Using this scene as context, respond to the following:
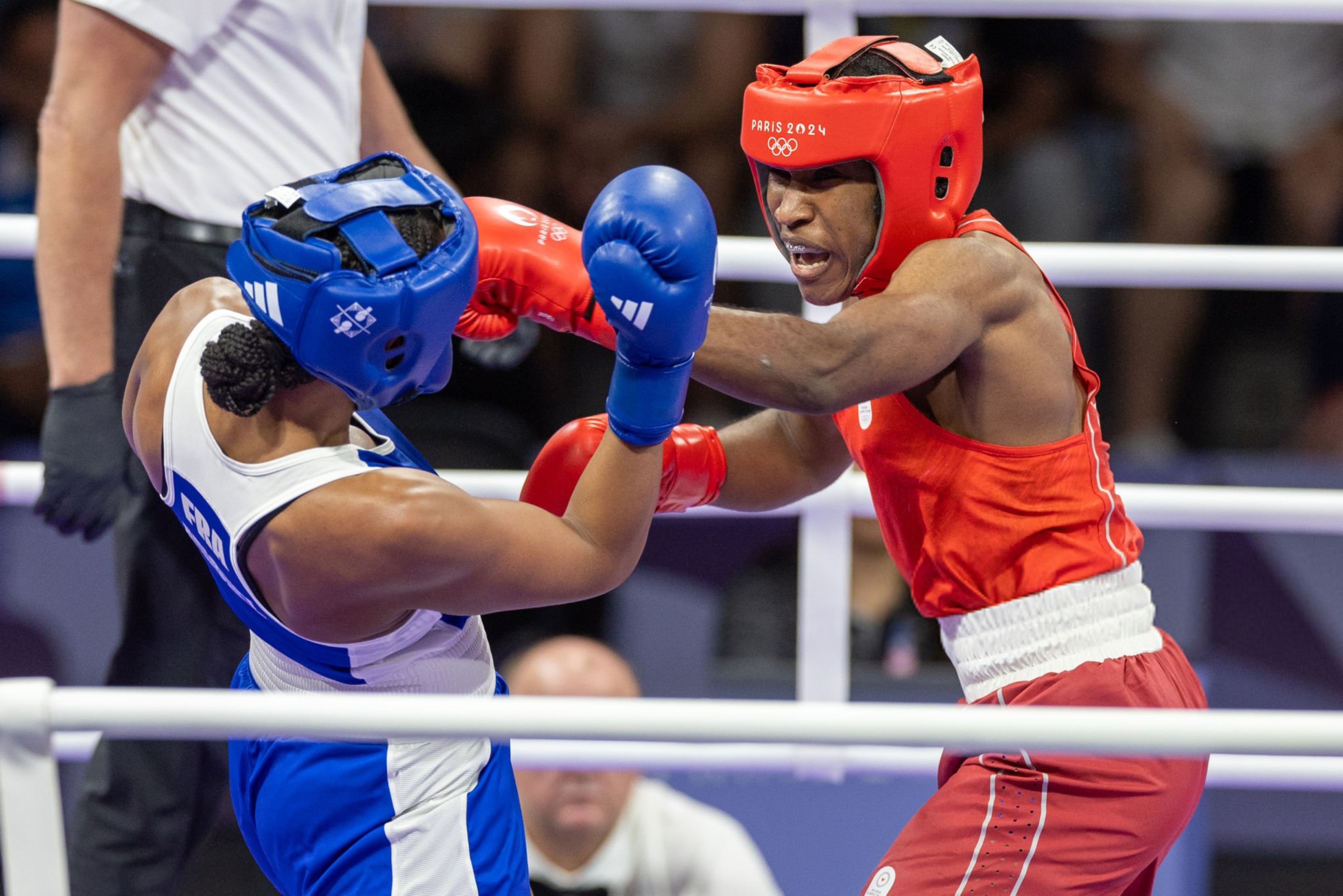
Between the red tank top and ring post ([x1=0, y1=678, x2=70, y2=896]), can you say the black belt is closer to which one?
the red tank top

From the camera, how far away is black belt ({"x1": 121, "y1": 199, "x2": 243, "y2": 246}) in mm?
1998

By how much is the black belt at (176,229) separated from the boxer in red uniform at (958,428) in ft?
1.65

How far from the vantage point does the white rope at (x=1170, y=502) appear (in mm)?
2023

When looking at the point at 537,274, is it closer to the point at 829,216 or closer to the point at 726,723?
the point at 829,216

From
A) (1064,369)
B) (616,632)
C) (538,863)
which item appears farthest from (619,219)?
(616,632)

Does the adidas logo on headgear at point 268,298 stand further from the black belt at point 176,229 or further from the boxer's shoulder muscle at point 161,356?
the black belt at point 176,229

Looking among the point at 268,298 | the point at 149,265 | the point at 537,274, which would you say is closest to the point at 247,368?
the point at 268,298

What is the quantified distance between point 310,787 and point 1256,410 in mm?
3265

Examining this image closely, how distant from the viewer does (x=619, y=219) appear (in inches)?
56.4

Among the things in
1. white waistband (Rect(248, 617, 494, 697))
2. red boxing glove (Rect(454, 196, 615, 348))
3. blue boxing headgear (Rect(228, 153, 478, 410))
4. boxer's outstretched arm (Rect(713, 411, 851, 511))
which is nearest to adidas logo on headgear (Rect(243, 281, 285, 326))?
blue boxing headgear (Rect(228, 153, 478, 410))

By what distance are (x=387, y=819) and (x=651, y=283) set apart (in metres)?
0.62

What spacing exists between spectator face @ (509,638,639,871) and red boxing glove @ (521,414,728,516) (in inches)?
34.9

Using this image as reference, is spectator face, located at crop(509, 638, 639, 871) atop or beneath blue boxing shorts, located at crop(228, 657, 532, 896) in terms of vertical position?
beneath

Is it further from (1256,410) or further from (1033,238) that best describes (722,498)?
(1256,410)
